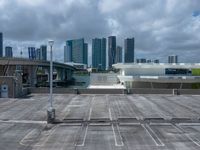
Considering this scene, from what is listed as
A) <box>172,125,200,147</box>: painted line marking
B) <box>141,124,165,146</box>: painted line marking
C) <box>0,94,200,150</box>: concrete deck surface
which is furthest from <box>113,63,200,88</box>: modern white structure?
<box>141,124,165,146</box>: painted line marking

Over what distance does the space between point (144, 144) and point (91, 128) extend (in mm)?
5952

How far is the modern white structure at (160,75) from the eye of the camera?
236 feet

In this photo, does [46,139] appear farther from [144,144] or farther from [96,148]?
[144,144]

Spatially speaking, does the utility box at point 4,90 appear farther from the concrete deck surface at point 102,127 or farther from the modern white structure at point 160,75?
the modern white structure at point 160,75

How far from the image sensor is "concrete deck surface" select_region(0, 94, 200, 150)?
20.0 metres

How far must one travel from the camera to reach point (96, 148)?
19.1 meters

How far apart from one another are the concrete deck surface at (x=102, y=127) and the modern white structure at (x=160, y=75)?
33.1 metres

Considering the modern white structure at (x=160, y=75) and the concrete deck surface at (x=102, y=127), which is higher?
the modern white structure at (x=160, y=75)

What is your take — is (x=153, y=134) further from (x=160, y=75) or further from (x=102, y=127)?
(x=160, y=75)

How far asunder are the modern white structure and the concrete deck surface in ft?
108

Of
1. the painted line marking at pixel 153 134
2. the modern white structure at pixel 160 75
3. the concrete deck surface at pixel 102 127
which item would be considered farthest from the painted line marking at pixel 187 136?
the modern white structure at pixel 160 75

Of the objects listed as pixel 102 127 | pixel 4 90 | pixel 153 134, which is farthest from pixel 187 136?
pixel 4 90

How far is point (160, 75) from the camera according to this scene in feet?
251

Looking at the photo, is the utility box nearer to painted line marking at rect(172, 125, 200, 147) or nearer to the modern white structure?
painted line marking at rect(172, 125, 200, 147)
